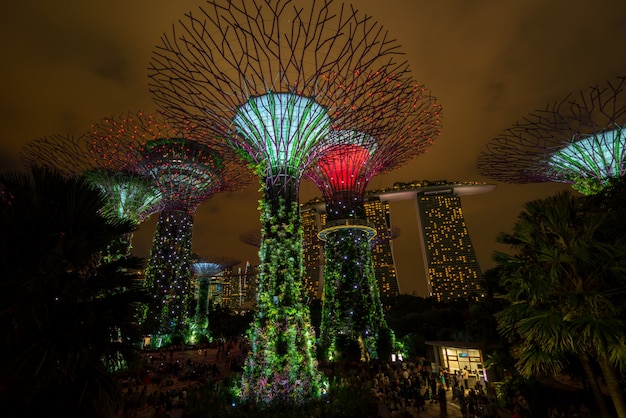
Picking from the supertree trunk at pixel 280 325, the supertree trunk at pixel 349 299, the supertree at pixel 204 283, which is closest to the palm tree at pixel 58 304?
the supertree trunk at pixel 280 325

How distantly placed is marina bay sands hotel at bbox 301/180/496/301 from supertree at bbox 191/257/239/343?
48.2 metres

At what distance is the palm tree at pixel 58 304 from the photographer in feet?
13.8

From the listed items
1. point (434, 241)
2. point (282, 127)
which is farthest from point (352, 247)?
point (434, 241)

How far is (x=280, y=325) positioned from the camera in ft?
36.2

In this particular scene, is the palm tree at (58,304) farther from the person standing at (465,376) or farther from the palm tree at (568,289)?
the person standing at (465,376)

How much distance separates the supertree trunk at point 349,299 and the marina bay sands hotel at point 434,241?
2981 inches

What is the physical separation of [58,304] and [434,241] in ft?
386

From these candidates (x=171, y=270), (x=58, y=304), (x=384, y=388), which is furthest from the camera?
(x=171, y=270)

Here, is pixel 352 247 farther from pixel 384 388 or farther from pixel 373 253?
pixel 373 253

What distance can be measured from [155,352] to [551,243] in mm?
29779

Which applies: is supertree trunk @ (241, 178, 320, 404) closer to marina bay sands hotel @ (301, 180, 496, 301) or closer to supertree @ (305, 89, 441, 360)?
supertree @ (305, 89, 441, 360)

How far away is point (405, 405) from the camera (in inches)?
511

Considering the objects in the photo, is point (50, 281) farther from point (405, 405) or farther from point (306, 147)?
point (405, 405)

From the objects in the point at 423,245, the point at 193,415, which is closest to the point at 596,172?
the point at 193,415
